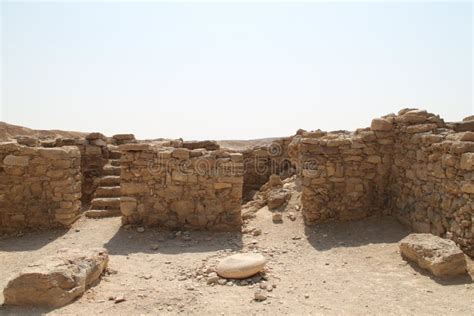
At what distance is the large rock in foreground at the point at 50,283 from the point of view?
4.39 m

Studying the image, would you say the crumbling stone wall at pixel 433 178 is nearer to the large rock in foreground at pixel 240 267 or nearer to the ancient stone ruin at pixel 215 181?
the ancient stone ruin at pixel 215 181

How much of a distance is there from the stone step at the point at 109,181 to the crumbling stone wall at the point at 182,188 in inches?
84.7

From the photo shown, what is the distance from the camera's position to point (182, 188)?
7543 mm

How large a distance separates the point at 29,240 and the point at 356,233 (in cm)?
657

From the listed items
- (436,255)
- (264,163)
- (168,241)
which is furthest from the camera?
(264,163)

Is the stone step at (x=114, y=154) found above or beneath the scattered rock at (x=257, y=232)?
above

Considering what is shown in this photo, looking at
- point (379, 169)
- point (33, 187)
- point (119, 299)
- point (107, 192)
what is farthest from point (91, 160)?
point (379, 169)

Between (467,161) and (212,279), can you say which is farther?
(467,161)

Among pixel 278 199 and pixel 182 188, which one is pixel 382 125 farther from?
pixel 182 188

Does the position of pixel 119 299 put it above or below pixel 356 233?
below

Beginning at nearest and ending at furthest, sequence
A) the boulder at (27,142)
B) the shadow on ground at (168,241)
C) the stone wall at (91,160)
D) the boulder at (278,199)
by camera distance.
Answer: the shadow on ground at (168,241) < the boulder at (278,199) < the boulder at (27,142) < the stone wall at (91,160)

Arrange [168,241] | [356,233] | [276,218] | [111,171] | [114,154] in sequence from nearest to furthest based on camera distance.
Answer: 1. [168,241]
2. [356,233]
3. [276,218]
4. [111,171]
5. [114,154]

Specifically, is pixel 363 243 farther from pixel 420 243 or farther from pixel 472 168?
pixel 472 168

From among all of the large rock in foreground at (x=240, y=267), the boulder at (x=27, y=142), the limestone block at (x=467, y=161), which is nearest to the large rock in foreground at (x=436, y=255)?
the limestone block at (x=467, y=161)
